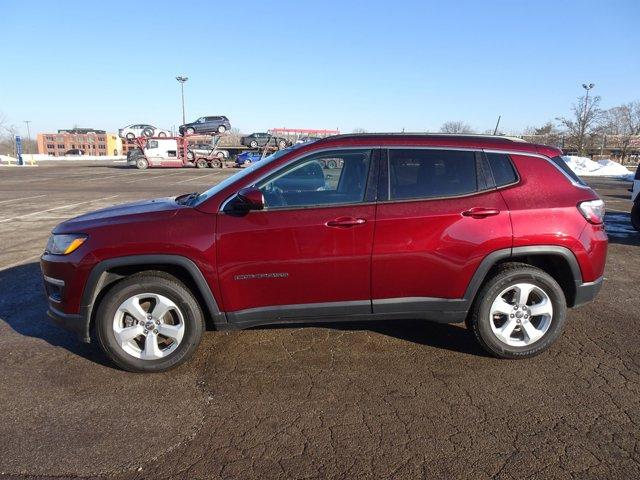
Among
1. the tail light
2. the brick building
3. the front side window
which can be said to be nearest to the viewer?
the front side window

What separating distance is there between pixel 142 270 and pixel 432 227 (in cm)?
226

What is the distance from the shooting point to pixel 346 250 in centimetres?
351

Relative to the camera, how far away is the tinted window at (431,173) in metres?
3.66

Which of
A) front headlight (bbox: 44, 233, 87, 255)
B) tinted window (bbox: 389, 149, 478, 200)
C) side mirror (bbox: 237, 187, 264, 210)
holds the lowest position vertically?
front headlight (bbox: 44, 233, 87, 255)

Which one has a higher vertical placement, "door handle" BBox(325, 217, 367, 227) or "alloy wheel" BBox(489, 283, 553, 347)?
"door handle" BBox(325, 217, 367, 227)

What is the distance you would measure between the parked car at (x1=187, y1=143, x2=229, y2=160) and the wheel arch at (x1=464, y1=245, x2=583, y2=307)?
125ft

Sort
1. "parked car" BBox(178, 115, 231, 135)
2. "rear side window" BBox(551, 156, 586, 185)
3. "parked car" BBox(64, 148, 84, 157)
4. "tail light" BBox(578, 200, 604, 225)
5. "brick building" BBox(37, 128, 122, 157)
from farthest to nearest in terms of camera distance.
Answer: "brick building" BBox(37, 128, 122, 157)
"parked car" BBox(64, 148, 84, 157)
"parked car" BBox(178, 115, 231, 135)
"rear side window" BBox(551, 156, 586, 185)
"tail light" BBox(578, 200, 604, 225)

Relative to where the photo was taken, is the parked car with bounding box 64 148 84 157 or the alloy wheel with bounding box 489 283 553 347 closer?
the alloy wheel with bounding box 489 283 553 347

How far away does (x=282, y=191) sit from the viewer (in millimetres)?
3645

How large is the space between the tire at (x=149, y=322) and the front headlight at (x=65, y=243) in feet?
1.39

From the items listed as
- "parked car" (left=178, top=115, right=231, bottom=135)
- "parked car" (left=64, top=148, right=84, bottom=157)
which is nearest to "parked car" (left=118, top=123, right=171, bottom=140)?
"parked car" (left=178, top=115, right=231, bottom=135)

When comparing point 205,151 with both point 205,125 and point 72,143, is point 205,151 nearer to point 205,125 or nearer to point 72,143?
point 205,125

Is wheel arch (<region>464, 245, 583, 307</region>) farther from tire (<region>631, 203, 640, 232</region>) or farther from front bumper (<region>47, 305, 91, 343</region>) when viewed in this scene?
tire (<region>631, 203, 640, 232</region>)

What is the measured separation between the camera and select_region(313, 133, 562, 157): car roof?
12.3 ft
